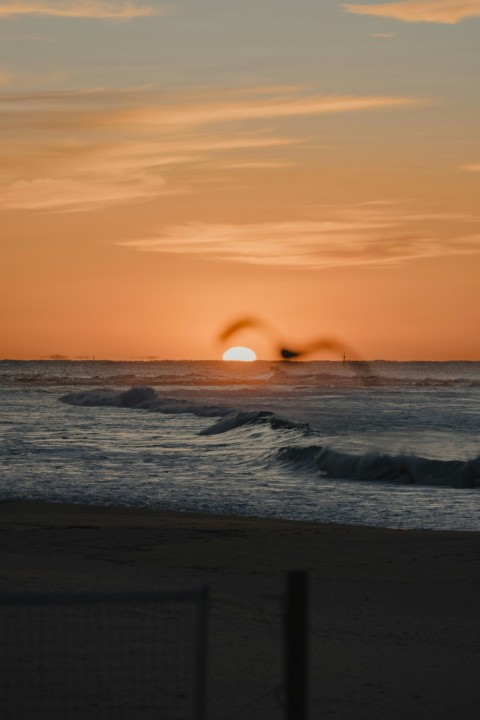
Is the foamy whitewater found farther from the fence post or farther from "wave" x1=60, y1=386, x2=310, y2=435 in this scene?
the fence post

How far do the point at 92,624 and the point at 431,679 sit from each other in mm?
3166

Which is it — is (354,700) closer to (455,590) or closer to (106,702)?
(106,702)

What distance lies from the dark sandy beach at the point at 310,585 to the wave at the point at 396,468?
8596 mm

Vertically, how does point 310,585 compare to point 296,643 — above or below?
below

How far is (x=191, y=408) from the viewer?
6359 cm

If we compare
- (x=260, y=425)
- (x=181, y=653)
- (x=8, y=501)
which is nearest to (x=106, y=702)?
(x=181, y=653)

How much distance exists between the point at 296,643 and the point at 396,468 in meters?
21.0

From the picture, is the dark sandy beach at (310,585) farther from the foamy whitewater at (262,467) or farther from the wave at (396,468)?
the wave at (396,468)

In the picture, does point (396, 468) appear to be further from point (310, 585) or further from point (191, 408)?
point (191, 408)

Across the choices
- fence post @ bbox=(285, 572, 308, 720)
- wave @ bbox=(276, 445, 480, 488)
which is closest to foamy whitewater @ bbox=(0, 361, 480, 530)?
wave @ bbox=(276, 445, 480, 488)

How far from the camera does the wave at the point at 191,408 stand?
4466cm

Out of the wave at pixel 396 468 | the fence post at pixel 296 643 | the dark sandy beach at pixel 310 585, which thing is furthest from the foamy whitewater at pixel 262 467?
the fence post at pixel 296 643

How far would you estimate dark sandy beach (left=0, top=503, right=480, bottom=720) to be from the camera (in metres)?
8.14

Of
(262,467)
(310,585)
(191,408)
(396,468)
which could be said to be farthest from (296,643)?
(191,408)
